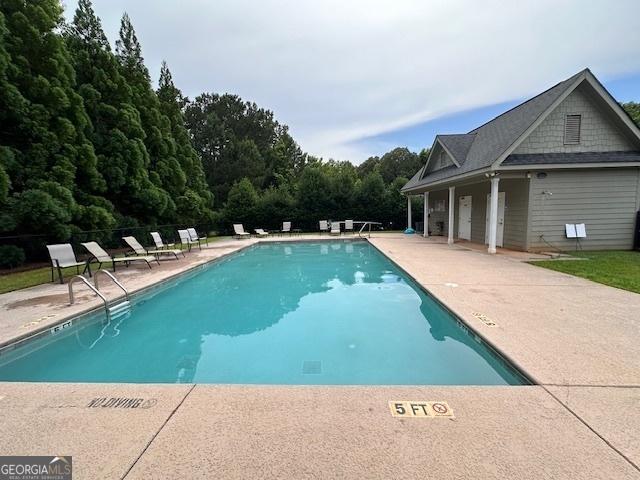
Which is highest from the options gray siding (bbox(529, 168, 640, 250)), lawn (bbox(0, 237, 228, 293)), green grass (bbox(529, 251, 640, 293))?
gray siding (bbox(529, 168, 640, 250))

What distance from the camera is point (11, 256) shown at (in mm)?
9805

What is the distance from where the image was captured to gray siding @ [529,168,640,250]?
11094mm

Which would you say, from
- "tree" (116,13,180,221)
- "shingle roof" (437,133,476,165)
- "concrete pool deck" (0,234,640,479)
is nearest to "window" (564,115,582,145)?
"shingle roof" (437,133,476,165)

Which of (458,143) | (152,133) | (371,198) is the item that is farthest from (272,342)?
(371,198)

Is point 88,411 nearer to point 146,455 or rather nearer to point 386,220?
point 146,455

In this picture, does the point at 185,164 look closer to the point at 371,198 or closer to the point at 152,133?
the point at 152,133

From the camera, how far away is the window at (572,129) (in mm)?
11156

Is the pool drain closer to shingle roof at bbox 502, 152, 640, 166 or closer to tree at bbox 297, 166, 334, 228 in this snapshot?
shingle roof at bbox 502, 152, 640, 166

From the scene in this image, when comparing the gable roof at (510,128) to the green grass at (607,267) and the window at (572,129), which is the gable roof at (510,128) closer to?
the window at (572,129)

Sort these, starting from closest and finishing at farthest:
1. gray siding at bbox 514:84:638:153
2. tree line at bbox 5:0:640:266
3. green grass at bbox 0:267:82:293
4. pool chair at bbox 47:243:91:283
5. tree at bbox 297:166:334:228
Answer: green grass at bbox 0:267:82:293 < pool chair at bbox 47:243:91:283 < tree line at bbox 5:0:640:266 < gray siding at bbox 514:84:638:153 < tree at bbox 297:166:334:228

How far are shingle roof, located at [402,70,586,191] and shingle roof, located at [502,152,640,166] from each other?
0.62 m

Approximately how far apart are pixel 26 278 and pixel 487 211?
49.9ft

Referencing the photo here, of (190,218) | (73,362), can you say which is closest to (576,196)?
(73,362)

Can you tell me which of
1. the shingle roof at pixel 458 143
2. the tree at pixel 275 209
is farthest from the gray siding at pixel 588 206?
the tree at pixel 275 209
